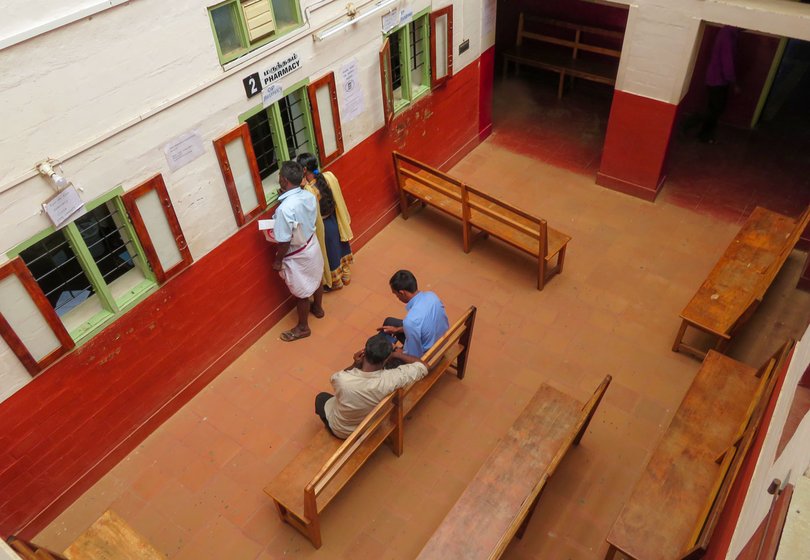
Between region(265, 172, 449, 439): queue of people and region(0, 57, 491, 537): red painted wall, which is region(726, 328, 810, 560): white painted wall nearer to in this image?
region(265, 172, 449, 439): queue of people

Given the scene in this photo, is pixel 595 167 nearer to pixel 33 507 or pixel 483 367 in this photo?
pixel 483 367

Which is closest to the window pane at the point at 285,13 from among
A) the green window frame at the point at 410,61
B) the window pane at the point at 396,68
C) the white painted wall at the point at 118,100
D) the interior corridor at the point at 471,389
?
the white painted wall at the point at 118,100

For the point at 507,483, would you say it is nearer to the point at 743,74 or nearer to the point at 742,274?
the point at 742,274

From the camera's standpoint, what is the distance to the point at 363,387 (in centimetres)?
466

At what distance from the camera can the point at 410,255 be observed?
24.5 feet

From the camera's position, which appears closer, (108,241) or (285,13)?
(108,241)

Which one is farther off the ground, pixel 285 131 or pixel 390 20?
pixel 390 20

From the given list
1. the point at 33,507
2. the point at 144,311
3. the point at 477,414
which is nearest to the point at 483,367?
the point at 477,414

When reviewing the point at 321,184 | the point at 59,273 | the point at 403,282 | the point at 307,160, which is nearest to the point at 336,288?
the point at 321,184

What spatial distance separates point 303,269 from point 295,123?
1.44 meters

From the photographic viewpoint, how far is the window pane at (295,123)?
5.93 metres

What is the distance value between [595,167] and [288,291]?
15.6 ft

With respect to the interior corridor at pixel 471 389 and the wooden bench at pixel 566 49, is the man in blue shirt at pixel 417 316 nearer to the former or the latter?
the interior corridor at pixel 471 389

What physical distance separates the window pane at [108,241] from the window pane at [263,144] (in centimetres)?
143
